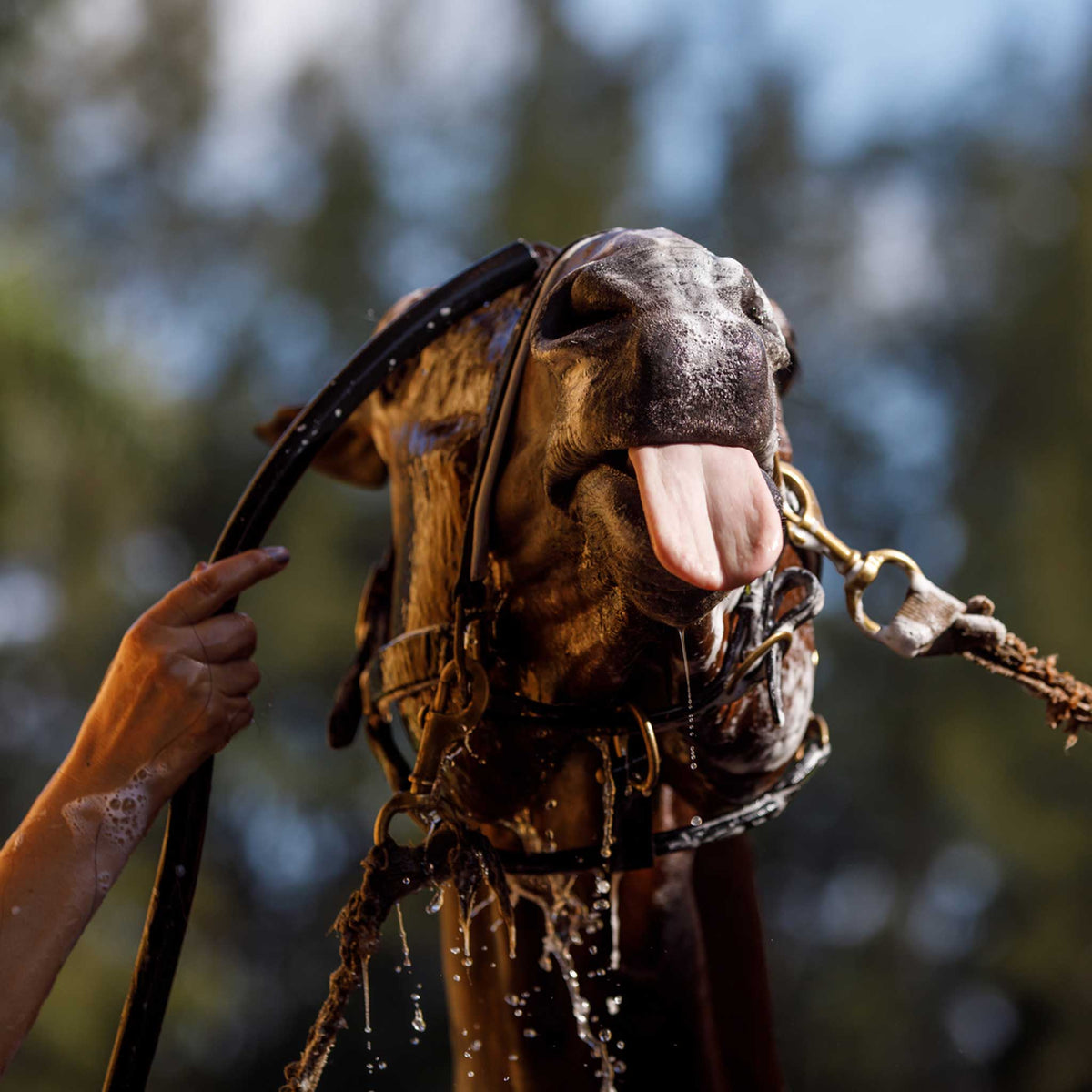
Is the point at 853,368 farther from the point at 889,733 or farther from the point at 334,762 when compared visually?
the point at 334,762

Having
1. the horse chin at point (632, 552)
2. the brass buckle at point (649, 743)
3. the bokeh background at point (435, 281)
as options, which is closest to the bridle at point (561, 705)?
the brass buckle at point (649, 743)

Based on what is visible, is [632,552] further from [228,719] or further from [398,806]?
[228,719]

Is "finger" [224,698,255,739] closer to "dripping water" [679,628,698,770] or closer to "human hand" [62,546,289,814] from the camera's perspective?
"human hand" [62,546,289,814]

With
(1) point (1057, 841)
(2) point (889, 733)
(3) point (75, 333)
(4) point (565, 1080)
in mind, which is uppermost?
(3) point (75, 333)

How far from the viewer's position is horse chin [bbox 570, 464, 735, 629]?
51 centimetres

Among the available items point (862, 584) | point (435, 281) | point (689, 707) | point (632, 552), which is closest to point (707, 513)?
point (632, 552)

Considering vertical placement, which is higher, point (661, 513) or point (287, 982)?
point (287, 982)

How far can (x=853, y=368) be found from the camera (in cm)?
403

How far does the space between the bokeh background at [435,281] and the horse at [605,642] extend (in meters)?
2.39

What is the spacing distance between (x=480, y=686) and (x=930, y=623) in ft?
0.98

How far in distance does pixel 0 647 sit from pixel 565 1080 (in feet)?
11.1

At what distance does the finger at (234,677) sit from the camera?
31.3 inches

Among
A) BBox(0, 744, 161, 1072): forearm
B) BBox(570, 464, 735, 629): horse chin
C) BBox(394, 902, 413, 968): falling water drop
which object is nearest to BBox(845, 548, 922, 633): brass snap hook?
BBox(570, 464, 735, 629): horse chin

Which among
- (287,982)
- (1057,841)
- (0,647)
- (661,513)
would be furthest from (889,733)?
(661,513)
